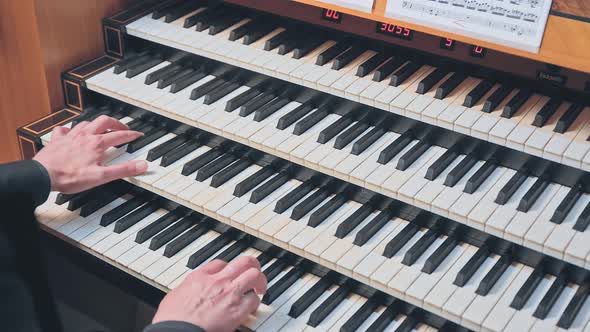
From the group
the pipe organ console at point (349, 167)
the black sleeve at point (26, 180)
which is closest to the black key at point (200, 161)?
the pipe organ console at point (349, 167)

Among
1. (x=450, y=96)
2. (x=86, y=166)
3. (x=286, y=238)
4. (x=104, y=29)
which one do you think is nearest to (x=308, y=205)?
(x=286, y=238)

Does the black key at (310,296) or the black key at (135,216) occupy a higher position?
the black key at (135,216)

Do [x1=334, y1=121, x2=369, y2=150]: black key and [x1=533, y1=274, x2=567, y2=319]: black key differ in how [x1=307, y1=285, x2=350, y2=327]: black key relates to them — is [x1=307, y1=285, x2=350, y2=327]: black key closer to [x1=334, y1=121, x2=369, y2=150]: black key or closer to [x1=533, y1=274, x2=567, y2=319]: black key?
[x1=334, y1=121, x2=369, y2=150]: black key

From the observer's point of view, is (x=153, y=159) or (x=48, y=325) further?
(x=153, y=159)

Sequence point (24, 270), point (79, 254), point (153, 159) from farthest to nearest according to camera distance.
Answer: point (79, 254) < point (153, 159) < point (24, 270)

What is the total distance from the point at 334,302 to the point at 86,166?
3.15 feet

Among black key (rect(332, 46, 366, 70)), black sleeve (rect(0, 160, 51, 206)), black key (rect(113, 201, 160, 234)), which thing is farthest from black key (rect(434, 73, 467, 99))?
black sleeve (rect(0, 160, 51, 206))

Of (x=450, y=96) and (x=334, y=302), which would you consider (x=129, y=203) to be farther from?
(x=450, y=96)

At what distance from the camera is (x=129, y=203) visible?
2873mm

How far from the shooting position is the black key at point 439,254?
94.3 inches

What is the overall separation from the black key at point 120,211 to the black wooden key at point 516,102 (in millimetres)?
1309

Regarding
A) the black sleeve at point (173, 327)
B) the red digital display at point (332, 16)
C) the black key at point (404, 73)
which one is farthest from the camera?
the red digital display at point (332, 16)

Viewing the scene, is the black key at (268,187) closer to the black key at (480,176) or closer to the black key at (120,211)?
the black key at (120,211)

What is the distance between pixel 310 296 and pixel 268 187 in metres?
0.41
